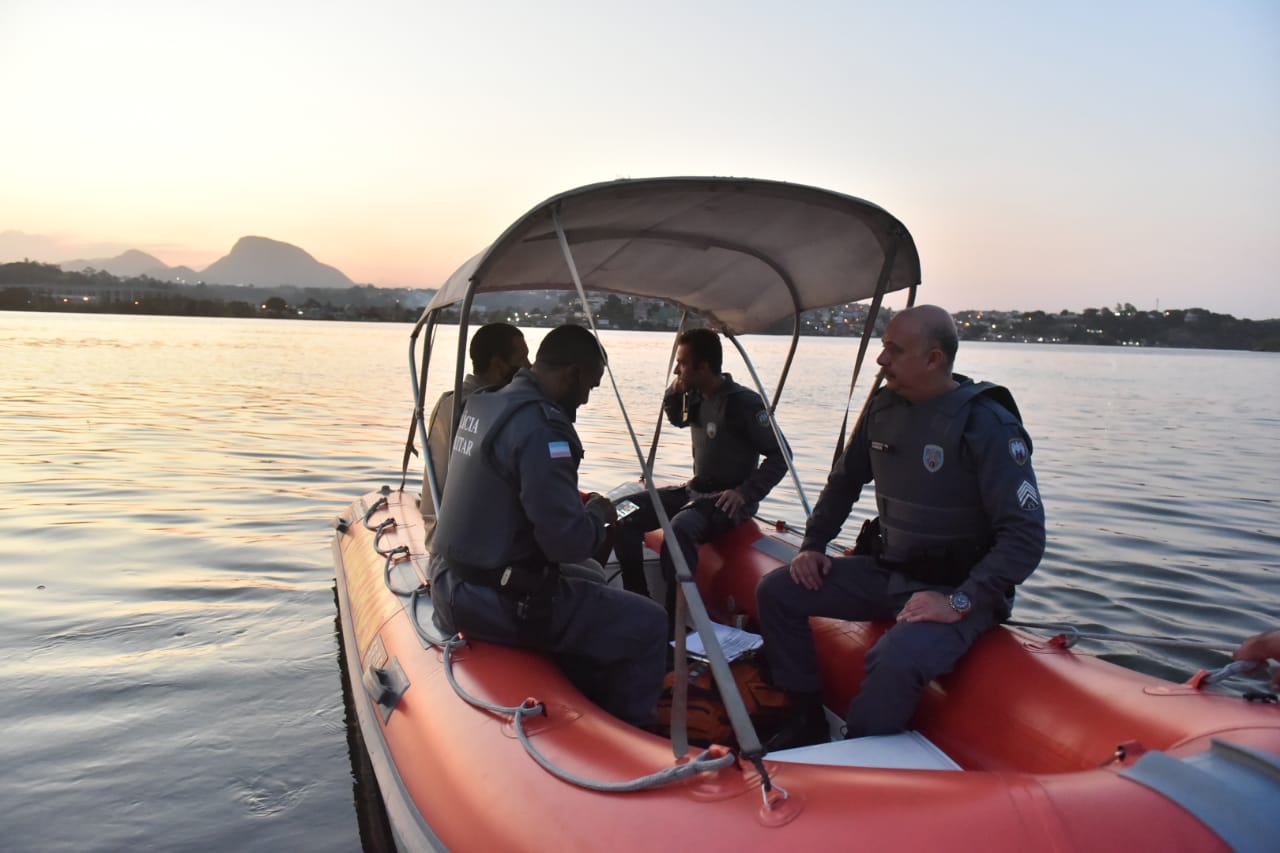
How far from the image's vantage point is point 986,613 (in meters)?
2.80

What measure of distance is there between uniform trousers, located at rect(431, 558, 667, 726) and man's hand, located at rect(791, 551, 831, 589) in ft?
2.07

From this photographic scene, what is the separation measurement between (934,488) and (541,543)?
56.1 inches

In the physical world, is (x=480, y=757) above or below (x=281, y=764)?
above

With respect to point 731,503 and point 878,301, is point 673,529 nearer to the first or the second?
point 731,503

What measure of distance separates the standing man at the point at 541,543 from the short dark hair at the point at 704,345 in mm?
1834

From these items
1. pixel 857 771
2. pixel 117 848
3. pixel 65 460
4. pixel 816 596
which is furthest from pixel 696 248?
pixel 65 460

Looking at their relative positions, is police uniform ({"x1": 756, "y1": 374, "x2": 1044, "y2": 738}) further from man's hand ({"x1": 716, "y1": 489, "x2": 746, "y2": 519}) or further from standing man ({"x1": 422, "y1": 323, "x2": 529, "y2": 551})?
standing man ({"x1": 422, "y1": 323, "x2": 529, "y2": 551})

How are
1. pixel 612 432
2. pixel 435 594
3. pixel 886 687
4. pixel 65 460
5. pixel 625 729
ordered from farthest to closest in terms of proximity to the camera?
1. pixel 612 432
2. pixel 65 460
3. pixel 435 594
4. pixel 886 687
5. pixel 625 729

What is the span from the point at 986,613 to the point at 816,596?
2.14 ft

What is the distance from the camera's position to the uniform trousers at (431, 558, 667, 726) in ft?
9.44

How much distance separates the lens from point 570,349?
2.94 m

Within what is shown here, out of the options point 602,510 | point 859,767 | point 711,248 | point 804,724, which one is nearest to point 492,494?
point 602,510

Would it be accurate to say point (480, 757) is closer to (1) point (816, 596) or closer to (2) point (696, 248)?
(1) point (816, 596)

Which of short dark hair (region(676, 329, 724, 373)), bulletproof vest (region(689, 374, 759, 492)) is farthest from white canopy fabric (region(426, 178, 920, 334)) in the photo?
bulletproof vest (region(689, 374, 759, 492))
